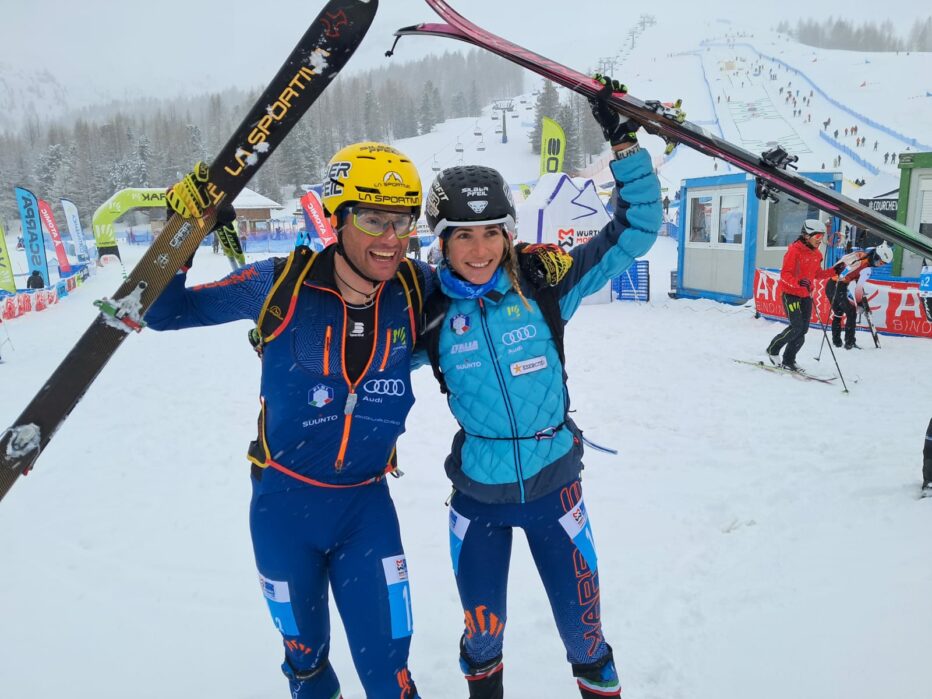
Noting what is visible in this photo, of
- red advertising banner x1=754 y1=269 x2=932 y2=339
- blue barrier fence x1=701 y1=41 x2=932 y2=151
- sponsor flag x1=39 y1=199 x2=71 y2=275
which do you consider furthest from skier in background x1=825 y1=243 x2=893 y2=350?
blue barrier fence x1=701 y1=41 x2=932 y2=151

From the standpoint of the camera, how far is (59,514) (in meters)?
5.26

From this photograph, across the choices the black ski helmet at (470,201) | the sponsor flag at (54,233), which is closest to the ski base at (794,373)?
the black ski helmet at (470,201)

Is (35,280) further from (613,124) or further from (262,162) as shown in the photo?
(613,124)

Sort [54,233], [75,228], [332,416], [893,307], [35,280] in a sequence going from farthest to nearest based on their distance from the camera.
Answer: [75,228], [54,233], [35,280], [893,307], [332,416]

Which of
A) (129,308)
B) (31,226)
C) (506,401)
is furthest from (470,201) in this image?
(31,226)

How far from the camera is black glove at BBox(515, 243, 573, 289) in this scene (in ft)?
8.09

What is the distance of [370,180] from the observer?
2.32 metres

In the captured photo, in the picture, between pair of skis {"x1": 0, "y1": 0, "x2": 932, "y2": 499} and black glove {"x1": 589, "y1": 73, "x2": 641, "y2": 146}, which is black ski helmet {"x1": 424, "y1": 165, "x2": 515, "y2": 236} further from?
pair of skis {"x1": 0, "y1": 0, "x2": 932, "y2": 499}

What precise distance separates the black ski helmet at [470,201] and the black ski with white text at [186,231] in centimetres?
88

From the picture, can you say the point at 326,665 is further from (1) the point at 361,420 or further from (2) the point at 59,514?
(2) the point at 59,514

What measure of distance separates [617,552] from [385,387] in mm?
2853

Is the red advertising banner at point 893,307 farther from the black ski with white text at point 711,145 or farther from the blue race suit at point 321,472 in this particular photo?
the blue race suit at point 321,472

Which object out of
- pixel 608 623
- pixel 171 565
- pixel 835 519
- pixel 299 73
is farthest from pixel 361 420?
pixel 835 519

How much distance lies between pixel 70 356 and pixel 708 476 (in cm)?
522
